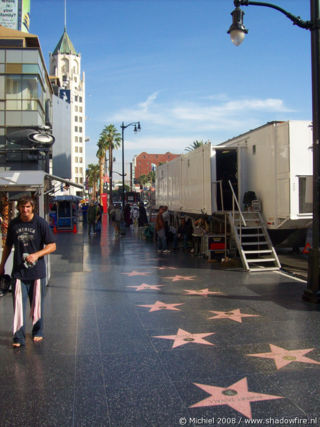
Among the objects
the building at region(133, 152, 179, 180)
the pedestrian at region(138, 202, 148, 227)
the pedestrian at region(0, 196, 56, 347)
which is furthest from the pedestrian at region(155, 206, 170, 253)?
the building at region(133, 152, 179, 180)

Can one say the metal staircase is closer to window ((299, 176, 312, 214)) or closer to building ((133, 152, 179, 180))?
window ((299, 176, 312, 214))

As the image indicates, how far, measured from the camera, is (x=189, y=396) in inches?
159

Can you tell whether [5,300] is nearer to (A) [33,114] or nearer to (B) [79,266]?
(B) [79,266]

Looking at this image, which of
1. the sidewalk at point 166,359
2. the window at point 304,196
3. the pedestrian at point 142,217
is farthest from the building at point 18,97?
the sidewalk at point 166,359

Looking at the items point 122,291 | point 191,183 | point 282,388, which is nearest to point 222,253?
point 191,183

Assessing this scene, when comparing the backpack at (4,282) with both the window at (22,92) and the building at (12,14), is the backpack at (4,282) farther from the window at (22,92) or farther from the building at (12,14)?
the building at (12,14)

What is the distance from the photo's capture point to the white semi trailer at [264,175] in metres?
11.0

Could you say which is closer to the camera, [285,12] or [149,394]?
[149,394]

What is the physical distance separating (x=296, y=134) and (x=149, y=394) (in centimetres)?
865

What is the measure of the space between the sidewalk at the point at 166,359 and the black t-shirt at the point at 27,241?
3.17ft

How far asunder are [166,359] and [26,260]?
6.96 feet

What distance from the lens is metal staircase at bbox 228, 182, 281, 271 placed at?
38.7ft

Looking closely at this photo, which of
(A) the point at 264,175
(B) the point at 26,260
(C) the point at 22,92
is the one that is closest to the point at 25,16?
(C) the point at 22,92

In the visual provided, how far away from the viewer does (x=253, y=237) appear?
13445 millimetres
